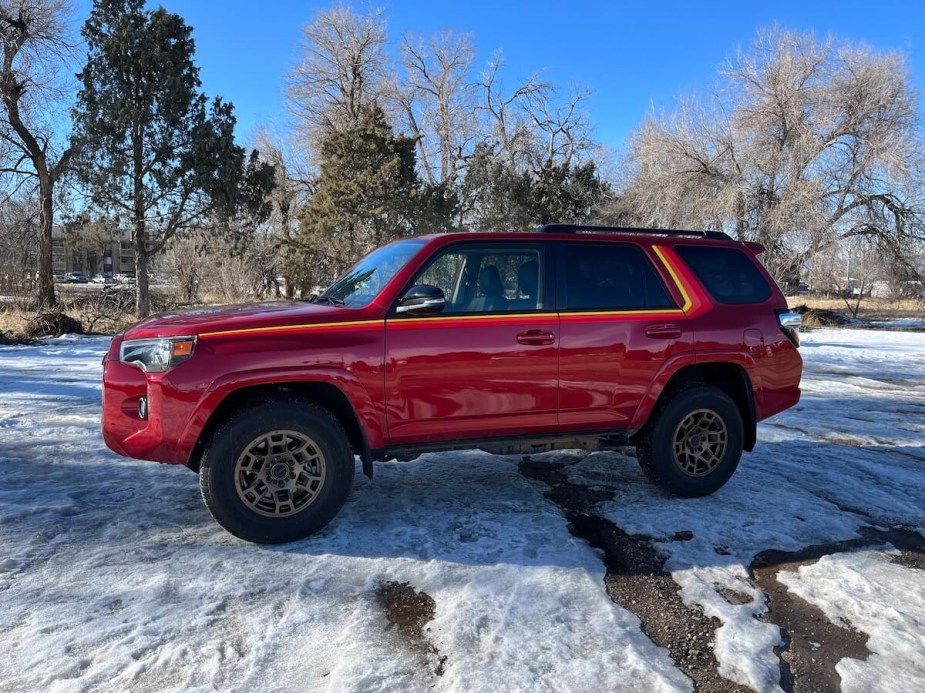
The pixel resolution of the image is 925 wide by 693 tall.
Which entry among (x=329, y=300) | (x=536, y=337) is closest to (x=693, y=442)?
(x=536, y=337)

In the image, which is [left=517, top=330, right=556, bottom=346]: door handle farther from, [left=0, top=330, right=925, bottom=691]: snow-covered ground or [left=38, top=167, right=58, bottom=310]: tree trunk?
[left=38, top=167, right=58, bottom=310]: tree trunk

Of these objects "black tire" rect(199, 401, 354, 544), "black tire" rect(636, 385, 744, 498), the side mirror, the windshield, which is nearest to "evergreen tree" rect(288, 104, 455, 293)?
the windshield

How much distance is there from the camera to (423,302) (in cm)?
375

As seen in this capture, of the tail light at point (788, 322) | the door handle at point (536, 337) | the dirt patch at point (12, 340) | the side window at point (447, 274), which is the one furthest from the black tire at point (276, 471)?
the dirt patch at point (12, 340)

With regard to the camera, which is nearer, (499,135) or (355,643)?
(355,643)

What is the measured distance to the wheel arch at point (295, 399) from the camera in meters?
3.63

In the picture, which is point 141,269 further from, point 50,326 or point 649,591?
point 649,591

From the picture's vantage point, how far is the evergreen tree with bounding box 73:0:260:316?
1873 cm

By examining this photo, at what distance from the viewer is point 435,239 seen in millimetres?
4164

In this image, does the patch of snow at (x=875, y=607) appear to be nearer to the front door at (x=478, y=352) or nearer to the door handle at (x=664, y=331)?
the door handle at (x=664, y=331)

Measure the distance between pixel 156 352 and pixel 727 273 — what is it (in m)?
3.93

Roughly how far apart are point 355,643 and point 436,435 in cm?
143

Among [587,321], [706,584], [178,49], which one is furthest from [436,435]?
[178,49]

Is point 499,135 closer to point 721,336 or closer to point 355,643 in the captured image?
point 721,336
